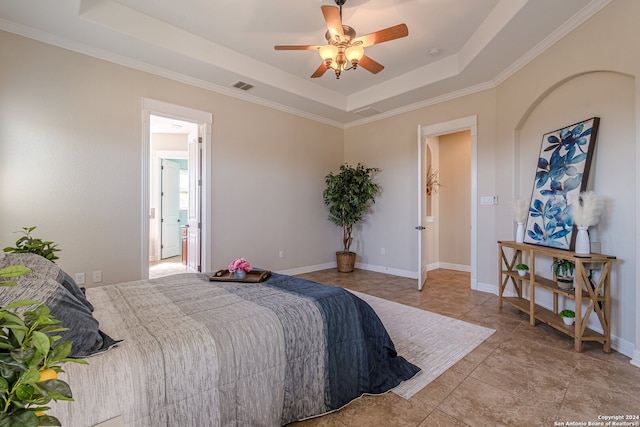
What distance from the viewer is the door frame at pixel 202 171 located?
3.60m

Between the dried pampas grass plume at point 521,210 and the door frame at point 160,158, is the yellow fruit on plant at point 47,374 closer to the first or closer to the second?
the dried pampas grass plume at point 521,210

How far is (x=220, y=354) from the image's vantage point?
1304 millimetres

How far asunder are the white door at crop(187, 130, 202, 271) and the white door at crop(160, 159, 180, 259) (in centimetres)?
232

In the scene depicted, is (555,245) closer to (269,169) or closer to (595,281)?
(595,281)

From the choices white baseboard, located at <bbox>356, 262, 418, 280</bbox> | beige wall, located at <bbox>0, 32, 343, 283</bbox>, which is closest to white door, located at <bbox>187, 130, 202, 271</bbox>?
beige wall, located at <bbox>0, 32, 343, 283</bbox>

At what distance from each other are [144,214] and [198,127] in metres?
1.42

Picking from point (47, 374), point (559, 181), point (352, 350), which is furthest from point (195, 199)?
point (559, 181)

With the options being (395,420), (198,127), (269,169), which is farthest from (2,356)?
(269,169)

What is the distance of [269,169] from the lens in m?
4.83

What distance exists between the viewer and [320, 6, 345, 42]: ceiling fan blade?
227 cm

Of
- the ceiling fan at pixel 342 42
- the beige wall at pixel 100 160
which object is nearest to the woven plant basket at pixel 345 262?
the beige wall at pixel 100 160

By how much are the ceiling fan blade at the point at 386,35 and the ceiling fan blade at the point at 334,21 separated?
0.15 metres

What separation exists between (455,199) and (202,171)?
4.62 m

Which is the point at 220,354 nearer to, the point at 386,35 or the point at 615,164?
the point at 386,35
